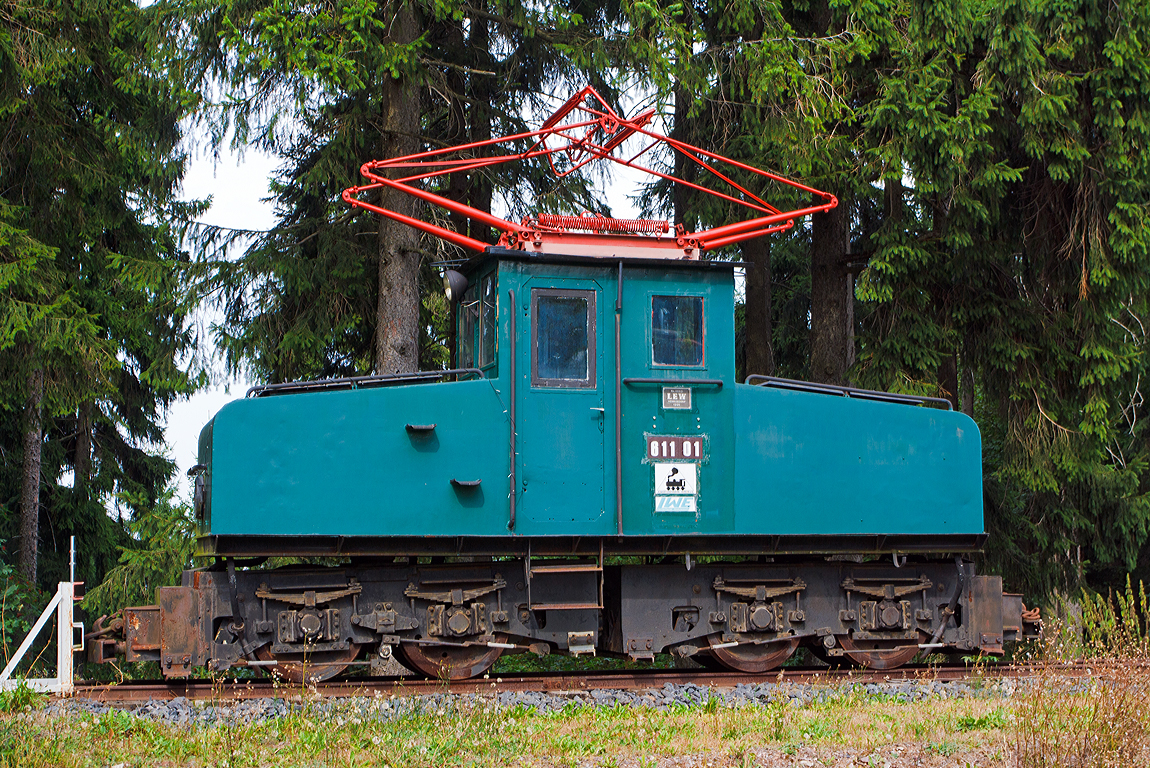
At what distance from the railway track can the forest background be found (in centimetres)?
459

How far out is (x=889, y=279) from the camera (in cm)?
1398

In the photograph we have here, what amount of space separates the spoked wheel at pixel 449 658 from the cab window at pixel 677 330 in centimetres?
294

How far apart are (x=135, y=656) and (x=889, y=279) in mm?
9877

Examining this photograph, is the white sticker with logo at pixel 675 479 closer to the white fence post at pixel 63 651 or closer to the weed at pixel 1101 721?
the weed at pixel 1101 721

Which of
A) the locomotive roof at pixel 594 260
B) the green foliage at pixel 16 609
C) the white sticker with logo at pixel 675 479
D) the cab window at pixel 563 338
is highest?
the locomotive roof at pixel 594 260

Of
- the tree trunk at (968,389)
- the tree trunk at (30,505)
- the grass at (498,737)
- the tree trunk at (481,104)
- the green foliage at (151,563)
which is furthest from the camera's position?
the tree trunk at (30,505)

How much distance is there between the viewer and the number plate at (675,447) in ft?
31.2

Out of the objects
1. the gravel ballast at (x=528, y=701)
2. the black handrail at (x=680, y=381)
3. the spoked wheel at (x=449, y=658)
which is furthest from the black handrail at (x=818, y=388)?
the spoked wheel at (x=449, y=658)

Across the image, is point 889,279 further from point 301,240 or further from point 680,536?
point 301,240

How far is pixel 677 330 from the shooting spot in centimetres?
970

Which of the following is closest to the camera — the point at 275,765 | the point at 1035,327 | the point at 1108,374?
the point at 275,765

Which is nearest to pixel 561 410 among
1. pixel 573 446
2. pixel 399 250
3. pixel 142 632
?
pixel 573 446

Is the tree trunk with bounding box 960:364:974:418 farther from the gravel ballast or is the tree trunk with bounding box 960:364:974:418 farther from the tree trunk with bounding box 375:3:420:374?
the tree trunk with bounding box 375:3:420:374

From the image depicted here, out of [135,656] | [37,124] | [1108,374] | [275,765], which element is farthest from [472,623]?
[37,124]
